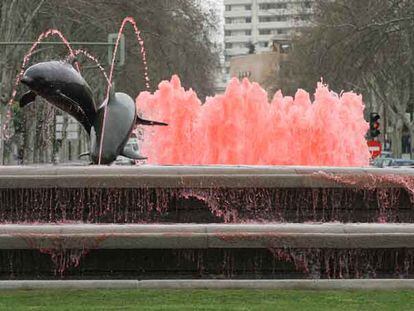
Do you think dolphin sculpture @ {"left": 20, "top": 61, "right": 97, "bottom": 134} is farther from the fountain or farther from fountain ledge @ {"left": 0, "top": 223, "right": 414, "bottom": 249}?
fountain ledge @ {"left": 0, "top": 223, "right": 414, "bottom": 249}

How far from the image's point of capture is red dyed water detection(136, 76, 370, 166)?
82.0 feet

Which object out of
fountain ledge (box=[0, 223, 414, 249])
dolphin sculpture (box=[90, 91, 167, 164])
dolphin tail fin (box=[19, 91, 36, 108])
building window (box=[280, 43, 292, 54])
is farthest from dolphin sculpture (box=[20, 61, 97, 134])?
building window (box=[280, 43, 292, 54])

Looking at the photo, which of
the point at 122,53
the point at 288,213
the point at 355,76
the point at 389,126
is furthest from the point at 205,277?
the point at 389,126

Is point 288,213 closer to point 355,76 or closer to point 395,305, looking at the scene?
point 395,305

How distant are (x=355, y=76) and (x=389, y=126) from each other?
1745 inches

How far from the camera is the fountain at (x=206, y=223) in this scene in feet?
40.1

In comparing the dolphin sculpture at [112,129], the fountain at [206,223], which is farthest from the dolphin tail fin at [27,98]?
the fountain at [206,223]

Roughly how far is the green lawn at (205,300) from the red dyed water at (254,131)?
12.7 metres

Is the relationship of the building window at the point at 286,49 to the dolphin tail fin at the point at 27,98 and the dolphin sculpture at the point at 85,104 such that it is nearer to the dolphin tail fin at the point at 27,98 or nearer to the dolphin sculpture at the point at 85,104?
the dolphin sculpture at the point at 85,104

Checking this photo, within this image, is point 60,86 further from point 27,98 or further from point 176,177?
point 176,177

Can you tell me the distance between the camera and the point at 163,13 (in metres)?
45.0

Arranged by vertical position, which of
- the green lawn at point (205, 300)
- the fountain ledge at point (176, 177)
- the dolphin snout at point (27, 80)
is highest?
the dolphin snout at point (27, 80)

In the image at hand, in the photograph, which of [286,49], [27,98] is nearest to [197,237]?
[27,98]

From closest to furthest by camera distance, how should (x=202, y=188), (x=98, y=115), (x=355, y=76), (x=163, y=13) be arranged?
1. (x=202, y=188)
2. (x=98, y=115)
3. (x=355, y=76)
4. (x=163, y=13)
